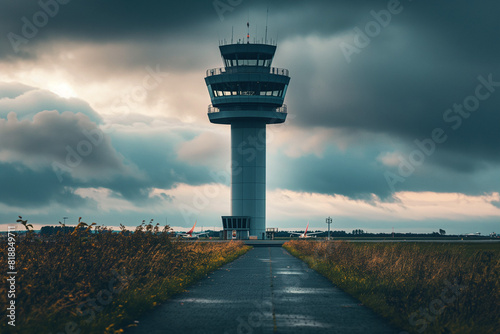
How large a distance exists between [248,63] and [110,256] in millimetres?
82156

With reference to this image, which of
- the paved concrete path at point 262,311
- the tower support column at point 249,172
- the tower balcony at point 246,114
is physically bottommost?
the paved concrete path at point 262,311

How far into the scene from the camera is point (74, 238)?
17828 millimetres

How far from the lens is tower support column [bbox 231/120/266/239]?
98.4 m

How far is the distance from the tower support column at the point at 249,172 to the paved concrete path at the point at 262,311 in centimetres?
7407

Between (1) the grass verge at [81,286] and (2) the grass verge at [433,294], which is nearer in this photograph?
(1) the grass verge at [81,286]

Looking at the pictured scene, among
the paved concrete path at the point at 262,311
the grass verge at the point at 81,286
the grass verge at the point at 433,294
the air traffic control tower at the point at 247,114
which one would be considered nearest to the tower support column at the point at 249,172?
the air traffic control tower at the point at 247,114

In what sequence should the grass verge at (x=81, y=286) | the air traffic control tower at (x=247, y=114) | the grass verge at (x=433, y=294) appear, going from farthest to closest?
the air traffic control tower at (x=247, y=114)
the grass verge at (x=433, y=294)
the grass verge at (x=81, y=286)

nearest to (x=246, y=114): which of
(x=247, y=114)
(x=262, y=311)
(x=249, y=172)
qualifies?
(x=247, y=114)

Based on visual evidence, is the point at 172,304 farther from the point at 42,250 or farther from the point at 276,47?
the point at 276,47

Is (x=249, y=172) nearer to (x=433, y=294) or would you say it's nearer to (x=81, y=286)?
(x=433, y=294)

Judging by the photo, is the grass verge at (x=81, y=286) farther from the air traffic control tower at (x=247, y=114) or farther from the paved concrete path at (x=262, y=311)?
the air traffic control tower at (x=247, y=114)

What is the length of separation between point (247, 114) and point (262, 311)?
3187 inches

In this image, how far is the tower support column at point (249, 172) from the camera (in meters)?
98.4

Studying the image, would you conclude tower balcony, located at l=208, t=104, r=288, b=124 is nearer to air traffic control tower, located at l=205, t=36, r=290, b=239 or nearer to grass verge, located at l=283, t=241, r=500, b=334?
air traffic control tower, located at l=205, t=36, r=290, b=239
